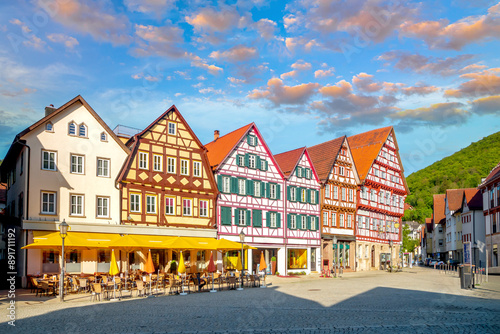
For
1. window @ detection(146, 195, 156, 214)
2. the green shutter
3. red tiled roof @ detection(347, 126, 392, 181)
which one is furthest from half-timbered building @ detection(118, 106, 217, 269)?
red tiled roof @ detection(347, 126, 392, 181)

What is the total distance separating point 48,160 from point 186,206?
10401 millimetres

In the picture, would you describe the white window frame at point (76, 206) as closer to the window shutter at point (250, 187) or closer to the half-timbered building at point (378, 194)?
the window shutter at point (250, 187)

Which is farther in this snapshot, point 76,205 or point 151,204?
point 151,204

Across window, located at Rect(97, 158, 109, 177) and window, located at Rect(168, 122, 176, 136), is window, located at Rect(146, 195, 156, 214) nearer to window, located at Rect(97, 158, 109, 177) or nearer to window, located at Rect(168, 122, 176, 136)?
window, located at Rect(97, 158, 109, 177)

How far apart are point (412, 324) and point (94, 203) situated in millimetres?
23389

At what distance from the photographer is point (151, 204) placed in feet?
117

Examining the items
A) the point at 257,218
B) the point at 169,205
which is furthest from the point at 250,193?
the point at 169,205

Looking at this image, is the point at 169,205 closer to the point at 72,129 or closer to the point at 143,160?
the point at 143,160

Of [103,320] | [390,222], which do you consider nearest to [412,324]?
[103,320]

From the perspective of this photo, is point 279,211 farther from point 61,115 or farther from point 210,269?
point 61,115

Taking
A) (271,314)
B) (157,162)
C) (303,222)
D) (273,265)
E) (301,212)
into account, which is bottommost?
(273,265)

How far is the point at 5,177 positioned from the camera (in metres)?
40.5

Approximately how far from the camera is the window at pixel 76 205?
32094 millimetres

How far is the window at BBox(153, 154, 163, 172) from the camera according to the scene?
36312mm
